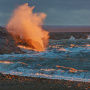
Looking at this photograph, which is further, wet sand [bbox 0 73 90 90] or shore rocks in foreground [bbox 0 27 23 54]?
shore rocks in foreground [bbox 0 27 23 54]

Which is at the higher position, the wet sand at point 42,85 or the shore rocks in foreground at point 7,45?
the shore rocks in foreground at point 7,45

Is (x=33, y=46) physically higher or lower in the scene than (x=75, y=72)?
higher

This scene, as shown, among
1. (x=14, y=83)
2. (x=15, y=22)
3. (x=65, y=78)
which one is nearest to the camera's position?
(x=14, y=83)

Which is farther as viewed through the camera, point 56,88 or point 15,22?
point 15,22

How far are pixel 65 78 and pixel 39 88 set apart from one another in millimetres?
1803

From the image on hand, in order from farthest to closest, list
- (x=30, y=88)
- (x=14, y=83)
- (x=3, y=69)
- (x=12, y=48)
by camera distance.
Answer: (x=12, y=48), (x=3, y=69), (x=14, y=83), (x=30, y=88)

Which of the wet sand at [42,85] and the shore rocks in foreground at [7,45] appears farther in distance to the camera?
the shore rocks in foreground at [7,45]

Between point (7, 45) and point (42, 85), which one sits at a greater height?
point (7, 45)

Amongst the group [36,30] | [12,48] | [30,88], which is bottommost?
[30,88]

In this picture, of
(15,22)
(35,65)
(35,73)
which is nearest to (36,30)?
(15,22)

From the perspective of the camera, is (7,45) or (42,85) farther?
(7,45)

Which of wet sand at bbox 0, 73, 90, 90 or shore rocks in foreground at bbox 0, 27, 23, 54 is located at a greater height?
shore rocks in foreground at bbox 0, 27, 23, 54

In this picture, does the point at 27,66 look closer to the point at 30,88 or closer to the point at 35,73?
the point at 35,73

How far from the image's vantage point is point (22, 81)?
7051 millimetres
